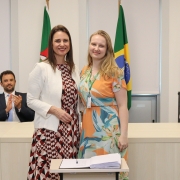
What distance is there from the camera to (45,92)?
238 cm

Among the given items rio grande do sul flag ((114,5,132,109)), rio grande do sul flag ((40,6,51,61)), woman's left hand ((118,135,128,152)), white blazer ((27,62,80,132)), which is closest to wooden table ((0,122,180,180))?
woman's left hand ((118,135,128,152))

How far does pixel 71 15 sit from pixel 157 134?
2996 mm

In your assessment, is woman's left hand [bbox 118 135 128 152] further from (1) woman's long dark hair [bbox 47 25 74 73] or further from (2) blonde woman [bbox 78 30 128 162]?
(1) woman's long dark hair [bbox 47 25 74 73]

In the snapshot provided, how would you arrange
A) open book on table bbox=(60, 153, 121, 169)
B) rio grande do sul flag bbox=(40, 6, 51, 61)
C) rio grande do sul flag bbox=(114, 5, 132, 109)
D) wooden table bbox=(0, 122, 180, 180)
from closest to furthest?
1. open book on table bbox=(60, 153, 121, 169)
2. wooden table bbox=(0, 122, 180, 180)
3. rio grande do sul flag bbox=(114, 5, 132, 109)
4. rio grande do sul flag bbox=(40, 6, 51, 61)

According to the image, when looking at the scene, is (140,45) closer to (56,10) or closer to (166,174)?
(56,10)

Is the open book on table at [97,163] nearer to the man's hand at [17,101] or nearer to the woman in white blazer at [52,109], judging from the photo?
the woman in white blazer at [52,109]

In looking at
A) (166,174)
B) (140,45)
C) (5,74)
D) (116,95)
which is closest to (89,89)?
(116,95)

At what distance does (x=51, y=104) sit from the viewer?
2377mm

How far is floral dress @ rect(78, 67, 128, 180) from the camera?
2.34 m

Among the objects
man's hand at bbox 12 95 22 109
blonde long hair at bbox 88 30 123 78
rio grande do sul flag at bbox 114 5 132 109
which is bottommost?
man's hand at bbox 12 95 22 109

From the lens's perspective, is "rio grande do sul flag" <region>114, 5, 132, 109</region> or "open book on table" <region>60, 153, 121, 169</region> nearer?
"open book on table" <region>60, 153, 121, 169</region>

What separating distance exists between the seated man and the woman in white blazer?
176cm

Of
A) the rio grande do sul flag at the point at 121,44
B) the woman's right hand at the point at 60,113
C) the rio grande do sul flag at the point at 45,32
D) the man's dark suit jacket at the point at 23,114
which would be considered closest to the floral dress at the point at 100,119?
the woman's right hand at the point at 60,113

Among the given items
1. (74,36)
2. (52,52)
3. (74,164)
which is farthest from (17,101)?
(74,164)
